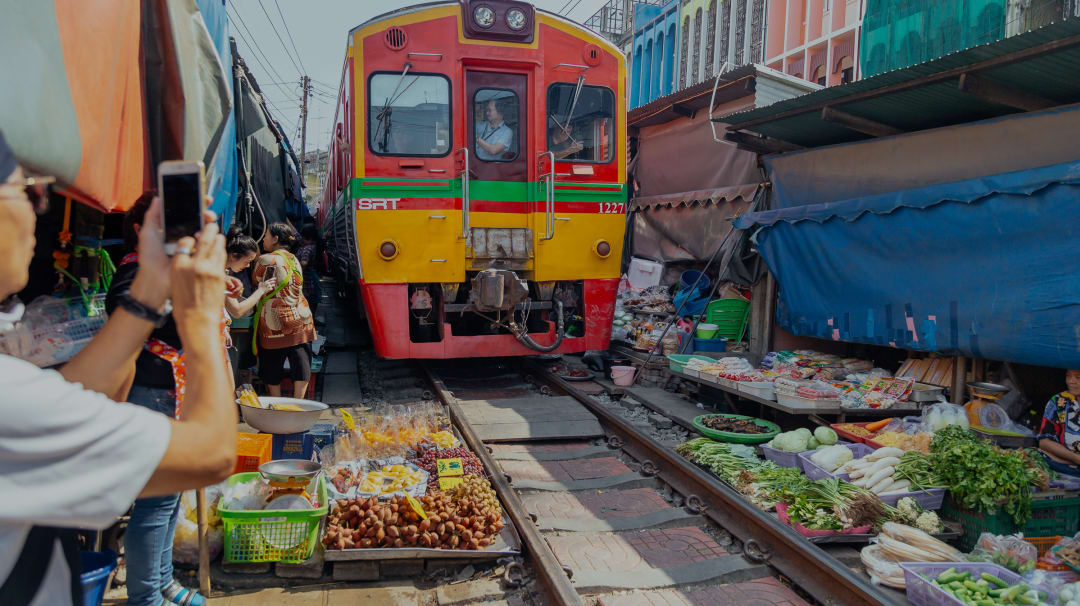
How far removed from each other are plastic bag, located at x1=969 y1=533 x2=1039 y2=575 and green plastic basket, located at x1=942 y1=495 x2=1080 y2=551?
8.5 inches

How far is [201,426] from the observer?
121 cm

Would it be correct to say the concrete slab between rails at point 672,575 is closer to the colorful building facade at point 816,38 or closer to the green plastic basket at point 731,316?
the green plastic basket at point 731,316

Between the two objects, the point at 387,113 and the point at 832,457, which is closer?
the point at 832,457

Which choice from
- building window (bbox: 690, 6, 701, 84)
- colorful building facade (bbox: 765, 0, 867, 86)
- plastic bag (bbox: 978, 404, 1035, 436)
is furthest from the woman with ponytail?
building window (bbox: 690, 6, 701, 84)

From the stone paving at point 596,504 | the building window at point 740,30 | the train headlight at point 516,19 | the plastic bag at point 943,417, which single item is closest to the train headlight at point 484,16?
the train headlight at point 516,19

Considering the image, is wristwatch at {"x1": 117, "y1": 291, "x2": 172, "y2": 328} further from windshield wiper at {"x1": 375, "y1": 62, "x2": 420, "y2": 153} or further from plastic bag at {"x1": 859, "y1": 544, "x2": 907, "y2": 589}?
windshield wiper at {"x1": 375, "y1": 62, "x2": 420, "y2": 153}

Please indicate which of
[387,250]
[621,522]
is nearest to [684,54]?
[387,250]

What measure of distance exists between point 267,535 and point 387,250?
151 inches

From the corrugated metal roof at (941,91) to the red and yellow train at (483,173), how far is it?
6.20 ft

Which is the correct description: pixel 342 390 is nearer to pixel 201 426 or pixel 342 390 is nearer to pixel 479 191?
pixel 479 191

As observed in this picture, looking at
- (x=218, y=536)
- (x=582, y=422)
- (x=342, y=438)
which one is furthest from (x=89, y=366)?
(x=582, y=422)

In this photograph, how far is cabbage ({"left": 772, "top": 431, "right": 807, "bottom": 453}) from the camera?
17.0 feet

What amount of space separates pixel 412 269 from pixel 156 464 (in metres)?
6.14

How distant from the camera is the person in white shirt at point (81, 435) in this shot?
103 centimetres
